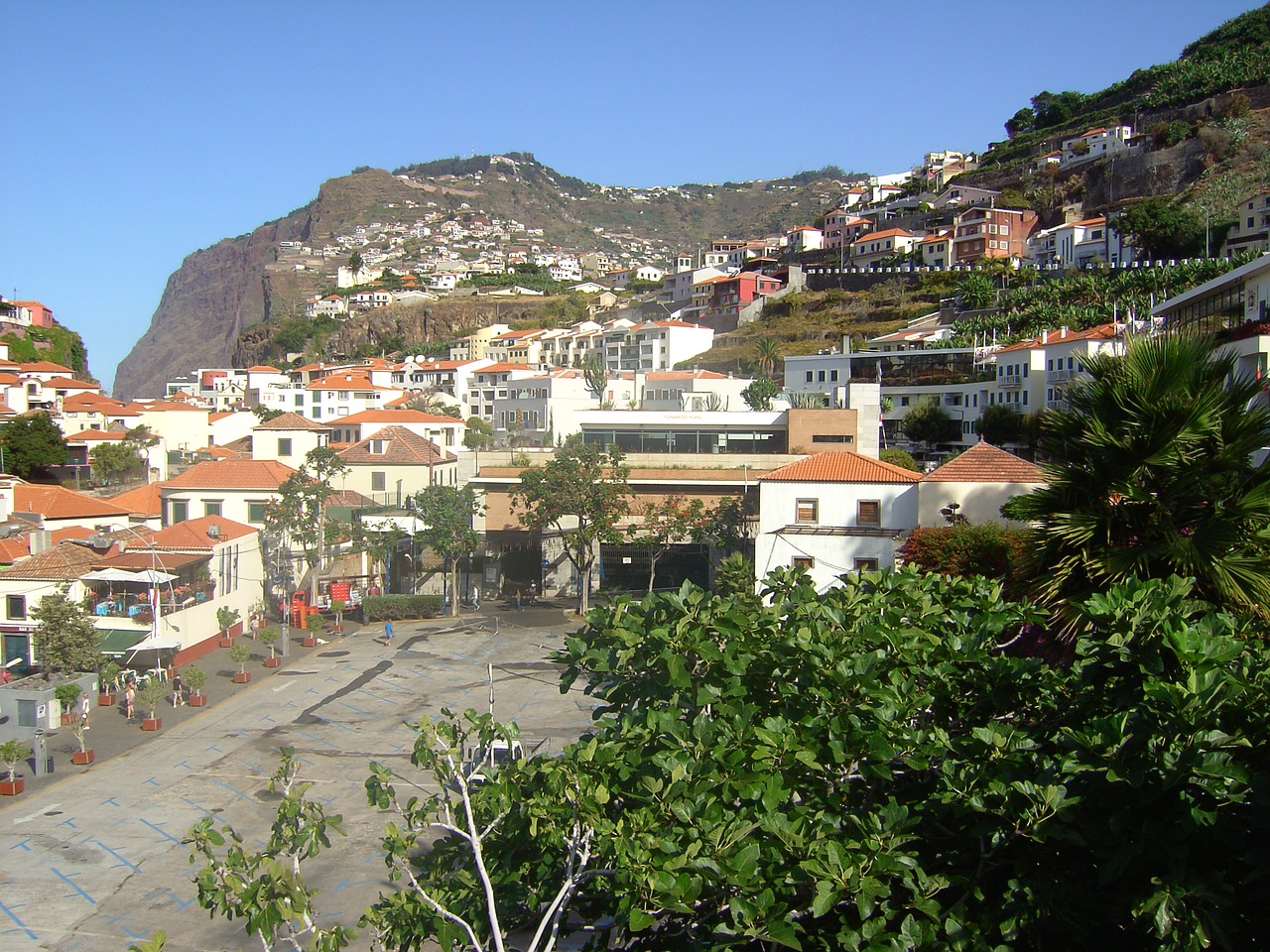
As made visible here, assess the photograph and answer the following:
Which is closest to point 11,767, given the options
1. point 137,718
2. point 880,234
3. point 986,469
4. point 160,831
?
point 160,831

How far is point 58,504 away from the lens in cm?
3538

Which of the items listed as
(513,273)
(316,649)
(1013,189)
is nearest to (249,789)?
(316,649)

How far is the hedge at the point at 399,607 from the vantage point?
33594mm

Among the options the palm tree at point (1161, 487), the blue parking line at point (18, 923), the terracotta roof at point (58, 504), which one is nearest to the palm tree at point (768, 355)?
the terracotta roof at point (58, 504)

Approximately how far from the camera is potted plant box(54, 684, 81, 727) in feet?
68.4

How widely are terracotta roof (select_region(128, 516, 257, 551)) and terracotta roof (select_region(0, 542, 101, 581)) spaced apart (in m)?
1.88

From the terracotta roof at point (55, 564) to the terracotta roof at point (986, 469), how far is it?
77.7ft

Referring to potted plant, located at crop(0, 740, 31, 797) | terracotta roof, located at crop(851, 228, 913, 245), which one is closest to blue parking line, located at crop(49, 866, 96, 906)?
potted plant, located at crop(0, 740, 31, 797)

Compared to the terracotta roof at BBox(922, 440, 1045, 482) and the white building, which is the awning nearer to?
the white building

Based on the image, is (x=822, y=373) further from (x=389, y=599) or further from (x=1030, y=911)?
(x=1030, y=911)

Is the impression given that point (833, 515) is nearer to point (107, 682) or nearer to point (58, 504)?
point (107, 682)

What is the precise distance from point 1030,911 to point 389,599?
31150 mm

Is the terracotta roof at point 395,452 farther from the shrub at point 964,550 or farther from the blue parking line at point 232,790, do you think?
the shrub at point 964,550

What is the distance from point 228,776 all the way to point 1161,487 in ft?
55.7
